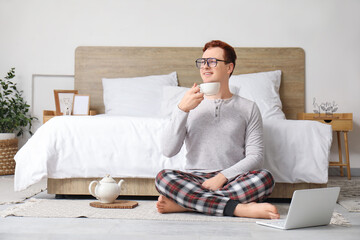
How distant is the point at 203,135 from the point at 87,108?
1.97 m

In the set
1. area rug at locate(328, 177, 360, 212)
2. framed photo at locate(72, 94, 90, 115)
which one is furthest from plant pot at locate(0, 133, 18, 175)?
area rug at locate(328, 177, 360, 212)

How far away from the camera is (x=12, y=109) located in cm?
423

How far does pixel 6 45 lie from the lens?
14.1 feet

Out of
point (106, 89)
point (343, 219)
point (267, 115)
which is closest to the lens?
point (343, 219)

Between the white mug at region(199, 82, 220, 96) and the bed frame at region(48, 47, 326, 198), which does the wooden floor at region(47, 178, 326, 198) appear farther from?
the bed frame at region(48, 47, 326, 198)

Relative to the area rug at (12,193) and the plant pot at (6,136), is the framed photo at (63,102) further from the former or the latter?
the area rug at (12,193)

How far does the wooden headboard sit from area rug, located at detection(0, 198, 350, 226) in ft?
6.58

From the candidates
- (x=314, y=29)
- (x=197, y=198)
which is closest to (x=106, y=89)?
(x=314, y=29)

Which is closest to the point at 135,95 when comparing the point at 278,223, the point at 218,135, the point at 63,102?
the point at 63,102

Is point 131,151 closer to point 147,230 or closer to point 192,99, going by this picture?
point 192,99

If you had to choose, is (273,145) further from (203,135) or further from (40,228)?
(40,228)

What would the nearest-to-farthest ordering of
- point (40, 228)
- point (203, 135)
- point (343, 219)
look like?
point (40, 228) → point (343, 219) → point (203, 135)

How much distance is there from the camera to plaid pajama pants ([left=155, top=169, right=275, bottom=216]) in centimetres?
205

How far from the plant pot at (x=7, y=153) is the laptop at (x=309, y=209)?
2.72 metres
